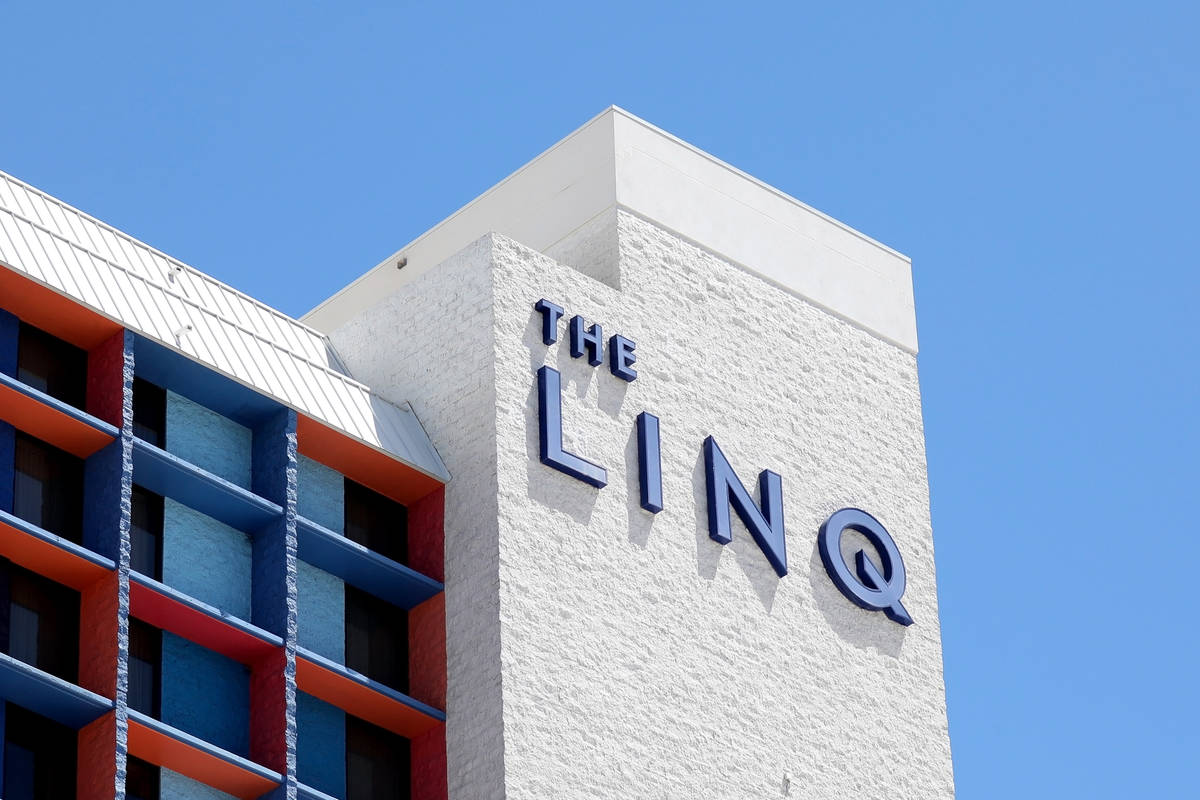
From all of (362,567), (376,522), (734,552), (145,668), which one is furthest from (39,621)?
(734,552)

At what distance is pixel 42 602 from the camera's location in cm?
4716

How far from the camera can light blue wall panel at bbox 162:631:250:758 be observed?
48.3 meters

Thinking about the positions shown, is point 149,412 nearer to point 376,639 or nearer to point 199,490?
point 199,490

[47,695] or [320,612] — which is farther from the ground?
[320,612]

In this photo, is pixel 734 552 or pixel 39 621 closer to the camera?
pixel 39 621

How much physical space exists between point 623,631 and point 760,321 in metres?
9.82

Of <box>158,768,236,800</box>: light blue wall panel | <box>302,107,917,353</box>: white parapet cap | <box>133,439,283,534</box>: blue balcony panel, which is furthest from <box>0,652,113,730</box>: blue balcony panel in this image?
<box>302,107,917,353</box>: white parapet cap

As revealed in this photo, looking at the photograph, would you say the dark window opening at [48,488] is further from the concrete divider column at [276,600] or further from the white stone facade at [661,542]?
the white stone facade at [661,542]

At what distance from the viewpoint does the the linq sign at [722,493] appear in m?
53.7

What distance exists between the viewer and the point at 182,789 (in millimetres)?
47562

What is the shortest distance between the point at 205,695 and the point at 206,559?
266cm

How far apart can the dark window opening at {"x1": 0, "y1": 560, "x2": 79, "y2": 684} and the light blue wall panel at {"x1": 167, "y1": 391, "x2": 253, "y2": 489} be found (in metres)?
4.21

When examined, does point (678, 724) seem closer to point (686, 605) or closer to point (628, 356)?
Answer: point (686, 605)

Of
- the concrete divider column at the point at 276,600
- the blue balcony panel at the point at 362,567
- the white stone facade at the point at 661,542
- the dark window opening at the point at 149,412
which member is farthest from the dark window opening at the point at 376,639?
the dark window opening at the point at 149,412
